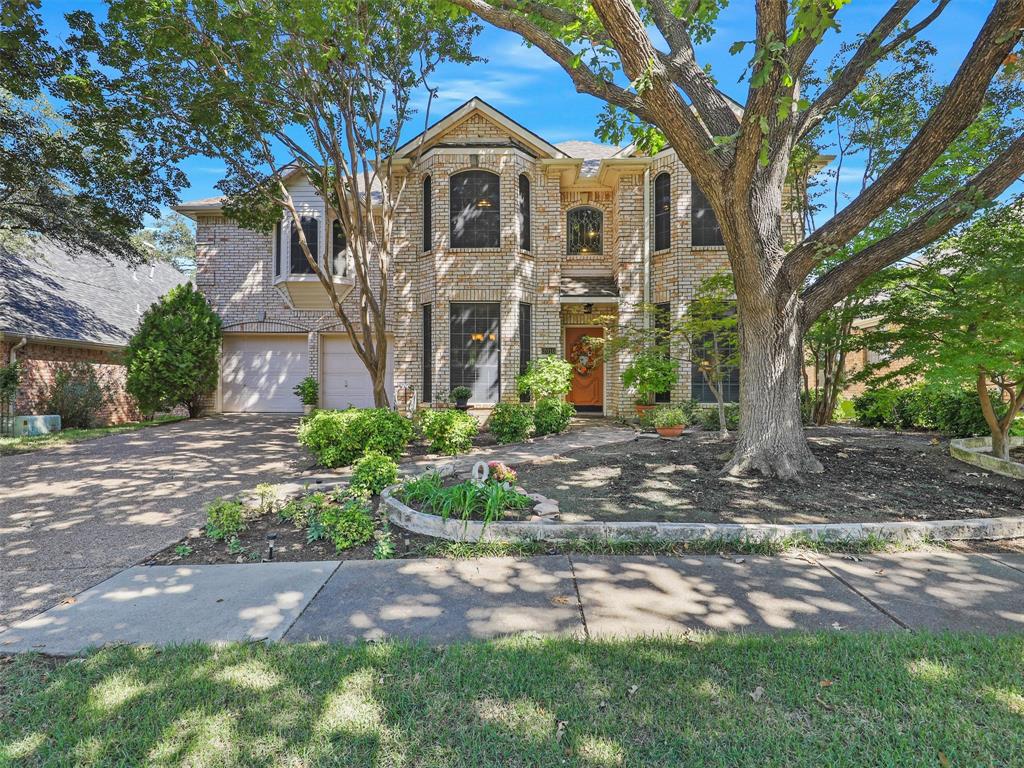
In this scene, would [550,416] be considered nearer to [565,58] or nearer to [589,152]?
[565,58]

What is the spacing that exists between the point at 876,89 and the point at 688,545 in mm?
10807

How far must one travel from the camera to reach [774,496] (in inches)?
201

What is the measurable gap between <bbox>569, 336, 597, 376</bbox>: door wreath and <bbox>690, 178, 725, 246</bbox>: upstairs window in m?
3.89

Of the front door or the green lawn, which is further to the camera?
the front door

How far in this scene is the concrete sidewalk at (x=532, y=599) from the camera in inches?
110

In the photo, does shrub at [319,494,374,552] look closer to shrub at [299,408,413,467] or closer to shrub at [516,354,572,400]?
shrub at [299,408,413,467]

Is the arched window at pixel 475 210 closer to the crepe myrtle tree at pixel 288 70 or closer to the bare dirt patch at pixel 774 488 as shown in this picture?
the crepe myrtle tree at pixel 288 70

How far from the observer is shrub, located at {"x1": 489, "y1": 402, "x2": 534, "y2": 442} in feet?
30.5

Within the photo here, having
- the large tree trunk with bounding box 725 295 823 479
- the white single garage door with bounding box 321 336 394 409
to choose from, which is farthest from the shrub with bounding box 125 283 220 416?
the large tree trunk with bounding box 725 295 823 479

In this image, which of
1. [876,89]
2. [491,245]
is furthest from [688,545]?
[876,89]

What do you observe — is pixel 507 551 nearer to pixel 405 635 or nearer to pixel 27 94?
pixel 405 635

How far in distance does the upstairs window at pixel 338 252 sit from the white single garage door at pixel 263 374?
2.86m

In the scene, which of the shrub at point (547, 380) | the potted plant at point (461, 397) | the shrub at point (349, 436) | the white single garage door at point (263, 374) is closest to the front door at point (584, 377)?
the shrub at point (547, 380)

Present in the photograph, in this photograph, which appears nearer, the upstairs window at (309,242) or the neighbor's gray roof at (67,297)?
the neighbor's gray roof at (67,297)
